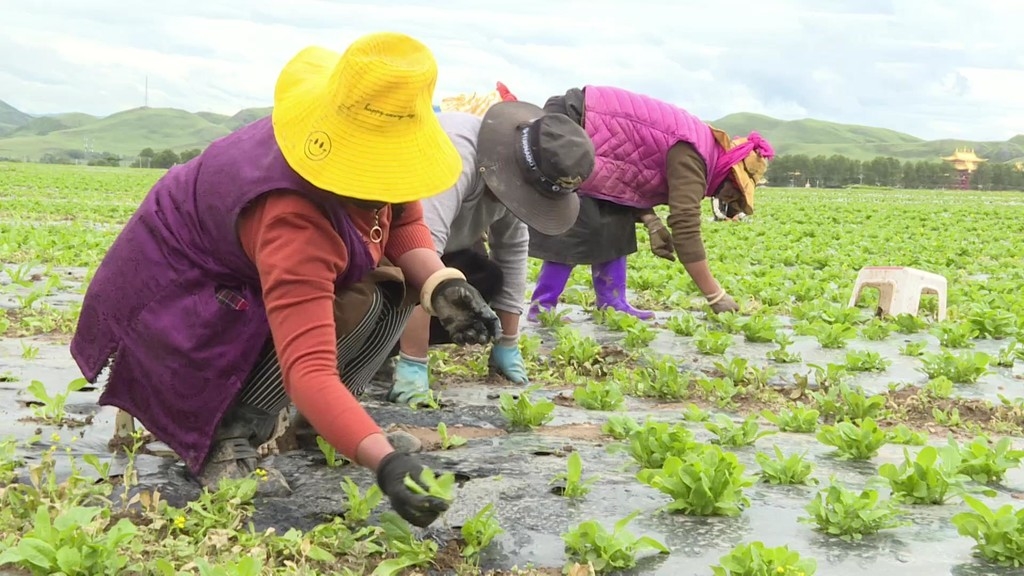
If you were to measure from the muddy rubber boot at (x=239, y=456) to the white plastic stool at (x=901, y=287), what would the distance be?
14.8 ft

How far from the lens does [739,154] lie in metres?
5.57

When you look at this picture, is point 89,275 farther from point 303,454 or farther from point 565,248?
point 303,454

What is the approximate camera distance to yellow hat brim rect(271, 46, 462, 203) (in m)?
2.39

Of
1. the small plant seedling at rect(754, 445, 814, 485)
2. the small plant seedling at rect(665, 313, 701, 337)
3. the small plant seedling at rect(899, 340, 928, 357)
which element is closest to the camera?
the small plant seedling at rect(754, 445, 814, 485)

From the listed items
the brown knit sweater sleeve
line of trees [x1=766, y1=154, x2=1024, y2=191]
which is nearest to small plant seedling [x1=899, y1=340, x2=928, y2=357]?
the brown knit sweater sleeve

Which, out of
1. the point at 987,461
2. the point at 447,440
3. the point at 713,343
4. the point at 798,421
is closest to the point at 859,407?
the point at 798,421

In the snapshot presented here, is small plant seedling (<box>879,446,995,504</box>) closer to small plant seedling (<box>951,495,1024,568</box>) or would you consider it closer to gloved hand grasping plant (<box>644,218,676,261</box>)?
small plant seedling (<box>951,495,1024,568</box>)

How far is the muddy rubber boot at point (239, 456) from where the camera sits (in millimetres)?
2846

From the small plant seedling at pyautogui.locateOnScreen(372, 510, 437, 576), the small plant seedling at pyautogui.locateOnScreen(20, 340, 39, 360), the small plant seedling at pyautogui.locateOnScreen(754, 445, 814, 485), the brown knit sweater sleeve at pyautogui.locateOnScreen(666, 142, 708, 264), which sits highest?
the brown knit sweater sleeve at pyautogui.locateOnScreen(666, 142, 708, 264)

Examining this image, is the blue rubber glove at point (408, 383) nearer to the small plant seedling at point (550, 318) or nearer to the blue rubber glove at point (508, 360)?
the blue rubber glove at point (508, 360)

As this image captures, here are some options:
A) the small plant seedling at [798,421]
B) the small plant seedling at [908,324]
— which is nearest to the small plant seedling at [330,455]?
the small plant seedling at [798,421]

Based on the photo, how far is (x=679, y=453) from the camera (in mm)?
3041

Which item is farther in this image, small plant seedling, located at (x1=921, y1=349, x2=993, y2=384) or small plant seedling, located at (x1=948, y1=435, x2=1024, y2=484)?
small plant seedling, located at (x1=921, y1=349, x2=993, y2=384)

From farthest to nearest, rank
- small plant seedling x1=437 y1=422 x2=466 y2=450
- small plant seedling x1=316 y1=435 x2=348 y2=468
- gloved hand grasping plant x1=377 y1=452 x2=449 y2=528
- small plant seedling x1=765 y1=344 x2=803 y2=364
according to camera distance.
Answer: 1. small plant seedling x1=765 y1=344 x2=803 y2=364
2. small plant seedling x1=437 y1=422 x2=466 y2=450
3. small plant seedling x1=316 y1=435 x2=348 y2=468
4. gloved hand grasping plant x1=377 y1=452 x2=449 y2=528
